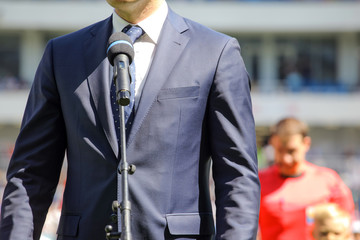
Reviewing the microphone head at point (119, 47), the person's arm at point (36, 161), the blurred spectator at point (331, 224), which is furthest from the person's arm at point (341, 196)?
the microphone head at point (119, 47)

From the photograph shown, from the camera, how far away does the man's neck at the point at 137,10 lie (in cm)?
293

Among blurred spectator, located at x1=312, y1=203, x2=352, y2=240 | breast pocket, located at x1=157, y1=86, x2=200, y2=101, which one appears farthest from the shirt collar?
blurred spectator, located at x1=312, y1=203, x2=352, y2=240

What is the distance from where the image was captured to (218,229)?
2.78 m

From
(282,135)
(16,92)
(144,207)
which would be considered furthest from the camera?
(16,92)

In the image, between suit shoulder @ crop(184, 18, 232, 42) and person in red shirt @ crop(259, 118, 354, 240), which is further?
person in red shirt @ crop(259, 118, 354, 240)

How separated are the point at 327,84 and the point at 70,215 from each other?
2989cm

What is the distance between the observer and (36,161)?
9.62 ft

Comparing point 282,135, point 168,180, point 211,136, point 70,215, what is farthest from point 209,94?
point 282,135

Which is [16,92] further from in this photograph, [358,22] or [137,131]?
[137,131]

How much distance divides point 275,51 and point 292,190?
26528 millimetres

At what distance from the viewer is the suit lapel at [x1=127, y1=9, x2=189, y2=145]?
281 centimetres

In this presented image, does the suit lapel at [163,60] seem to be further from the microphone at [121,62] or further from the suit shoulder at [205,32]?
the microphone at [121,62]

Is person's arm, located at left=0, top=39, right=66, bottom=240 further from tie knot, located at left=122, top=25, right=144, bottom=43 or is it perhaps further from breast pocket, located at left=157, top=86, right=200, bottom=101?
breast pocket, located at left=157, top=86, right=200, bottom=101

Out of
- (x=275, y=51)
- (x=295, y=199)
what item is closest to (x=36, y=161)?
(x=295, y=199)
